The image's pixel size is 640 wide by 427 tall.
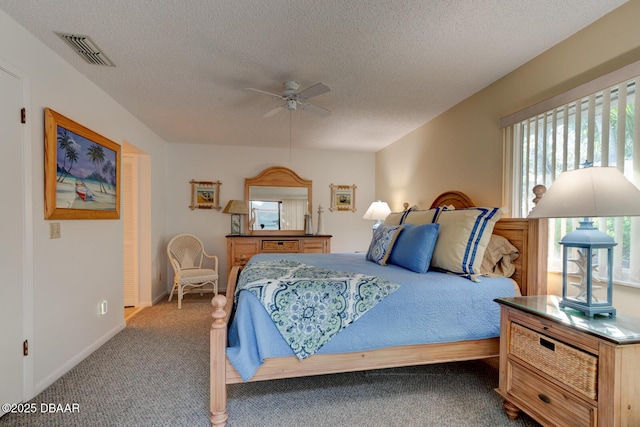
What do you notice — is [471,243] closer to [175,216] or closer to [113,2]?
[113,2]

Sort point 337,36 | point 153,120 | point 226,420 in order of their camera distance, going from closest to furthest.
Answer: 1. point 226,420
2. point 337,36
3. point 153,120

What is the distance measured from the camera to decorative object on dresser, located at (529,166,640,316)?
1439mm

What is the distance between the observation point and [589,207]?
1.48 meters

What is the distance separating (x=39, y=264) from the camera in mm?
2117

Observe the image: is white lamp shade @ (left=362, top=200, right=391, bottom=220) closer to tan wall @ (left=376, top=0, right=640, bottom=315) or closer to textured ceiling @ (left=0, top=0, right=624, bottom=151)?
tan wall @ (left=376, top=0, right=640, bottom=315)

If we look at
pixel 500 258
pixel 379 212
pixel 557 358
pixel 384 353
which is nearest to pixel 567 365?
pixel 557 358

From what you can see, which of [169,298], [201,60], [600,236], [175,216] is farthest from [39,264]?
[600,236]

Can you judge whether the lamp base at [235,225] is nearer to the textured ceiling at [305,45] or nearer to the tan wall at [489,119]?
the textured ceiling at [305,45]

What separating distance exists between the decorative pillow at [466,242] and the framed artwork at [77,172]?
287 cm

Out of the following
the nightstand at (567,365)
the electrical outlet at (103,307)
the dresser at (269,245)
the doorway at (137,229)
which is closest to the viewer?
the nightstand at (567,365)

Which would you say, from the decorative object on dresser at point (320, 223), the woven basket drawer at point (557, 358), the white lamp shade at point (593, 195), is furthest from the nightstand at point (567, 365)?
the decorative object on dresser at point (320, 223)

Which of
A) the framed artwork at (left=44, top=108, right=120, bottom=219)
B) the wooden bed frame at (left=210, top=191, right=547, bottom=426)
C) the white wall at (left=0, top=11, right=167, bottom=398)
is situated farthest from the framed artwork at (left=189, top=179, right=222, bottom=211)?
the wooden bed frame at (left=210, top=191, right=547, bottom=426)

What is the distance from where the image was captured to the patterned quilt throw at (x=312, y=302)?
177cm

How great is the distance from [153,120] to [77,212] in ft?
5.67
